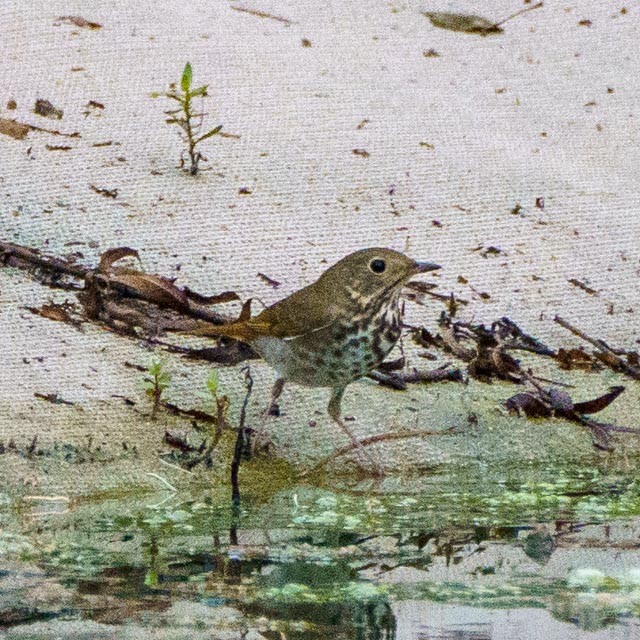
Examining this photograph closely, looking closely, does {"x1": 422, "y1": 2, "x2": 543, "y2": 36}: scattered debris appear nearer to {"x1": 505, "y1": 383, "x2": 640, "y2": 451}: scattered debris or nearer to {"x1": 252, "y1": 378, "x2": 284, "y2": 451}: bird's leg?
{"x1": 505, "y1": 383, "x2": 640, "y2": 451}: scattered debris

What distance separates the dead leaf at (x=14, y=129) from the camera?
667cm

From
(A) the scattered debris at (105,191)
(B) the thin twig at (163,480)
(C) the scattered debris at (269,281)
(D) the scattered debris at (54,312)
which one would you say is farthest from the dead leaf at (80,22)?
(B) the thin twig at (163,480)

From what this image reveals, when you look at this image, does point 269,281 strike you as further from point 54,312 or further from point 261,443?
point 261,443

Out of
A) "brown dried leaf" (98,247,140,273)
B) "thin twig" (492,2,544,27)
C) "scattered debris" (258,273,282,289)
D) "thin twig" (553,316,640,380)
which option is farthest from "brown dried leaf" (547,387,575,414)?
"thin twig" (492,2,544,27)

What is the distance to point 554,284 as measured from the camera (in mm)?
6535

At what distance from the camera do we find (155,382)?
211 inches

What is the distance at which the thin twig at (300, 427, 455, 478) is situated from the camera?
5402 millimetres

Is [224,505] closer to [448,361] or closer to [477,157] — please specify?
[448,361]

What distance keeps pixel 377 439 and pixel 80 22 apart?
10.1ft

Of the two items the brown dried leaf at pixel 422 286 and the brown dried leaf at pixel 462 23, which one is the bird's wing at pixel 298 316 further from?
the brown dried leaf at pixel 462 23

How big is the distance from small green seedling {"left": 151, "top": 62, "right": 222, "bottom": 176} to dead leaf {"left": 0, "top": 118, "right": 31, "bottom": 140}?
25.3 inches

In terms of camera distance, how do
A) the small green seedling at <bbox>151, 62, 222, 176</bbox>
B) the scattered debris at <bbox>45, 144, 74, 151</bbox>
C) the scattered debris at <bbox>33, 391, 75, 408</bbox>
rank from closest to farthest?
the scattered debris at <bbox>33, 391, 75, 408</bbox>, the small green seedling at <bbox>151, 62, 222, 176</bbox>, the scattered debris at <bbox>45, 144, 74, 151</bbox>

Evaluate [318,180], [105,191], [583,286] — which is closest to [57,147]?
[105,191]

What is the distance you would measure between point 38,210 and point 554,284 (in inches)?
87.8
